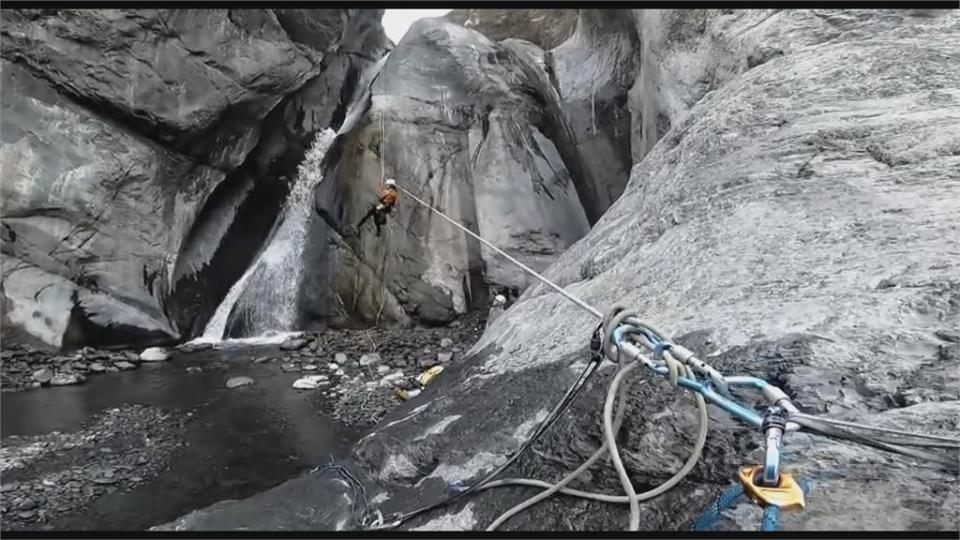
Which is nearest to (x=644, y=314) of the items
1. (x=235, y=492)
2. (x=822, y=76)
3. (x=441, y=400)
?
(x=441, y=400)

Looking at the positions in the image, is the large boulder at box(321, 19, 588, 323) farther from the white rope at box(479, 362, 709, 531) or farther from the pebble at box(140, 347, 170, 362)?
the white rope at box(479, 362, 709, 531)

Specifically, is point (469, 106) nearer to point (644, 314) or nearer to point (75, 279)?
point (75, 279)

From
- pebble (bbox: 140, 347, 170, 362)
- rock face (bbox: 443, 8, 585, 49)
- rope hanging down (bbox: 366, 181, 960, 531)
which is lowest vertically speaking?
pebble (bbox: 140, 347, 170, 362)

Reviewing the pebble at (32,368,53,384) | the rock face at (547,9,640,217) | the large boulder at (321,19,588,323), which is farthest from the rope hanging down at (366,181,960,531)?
the rock face at (547,9,640,217)

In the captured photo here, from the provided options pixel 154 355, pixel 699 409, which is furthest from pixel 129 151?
pixel 699 409

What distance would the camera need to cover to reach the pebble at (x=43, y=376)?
10.3m

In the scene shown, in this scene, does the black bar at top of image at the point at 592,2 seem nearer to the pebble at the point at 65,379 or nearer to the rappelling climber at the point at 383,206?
the rappelling climber at the point at 383,206

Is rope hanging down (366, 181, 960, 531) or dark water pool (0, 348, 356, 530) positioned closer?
rope hanging down (366, 181, 960, 531)

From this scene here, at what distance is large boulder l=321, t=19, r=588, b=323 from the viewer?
13.2m

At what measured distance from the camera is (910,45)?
6.19 meters

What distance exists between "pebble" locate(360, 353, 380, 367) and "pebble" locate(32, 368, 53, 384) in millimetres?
4769

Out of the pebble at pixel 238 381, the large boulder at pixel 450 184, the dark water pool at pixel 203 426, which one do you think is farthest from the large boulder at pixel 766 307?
the large boulder at pixel 450 184

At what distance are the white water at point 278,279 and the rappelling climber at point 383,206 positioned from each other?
1.81 m

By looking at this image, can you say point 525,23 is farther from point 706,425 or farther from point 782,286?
point 706,425
